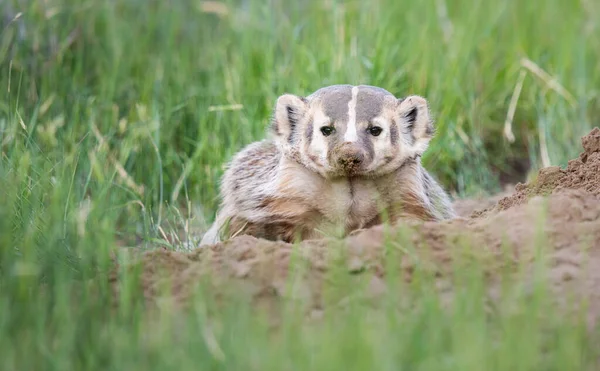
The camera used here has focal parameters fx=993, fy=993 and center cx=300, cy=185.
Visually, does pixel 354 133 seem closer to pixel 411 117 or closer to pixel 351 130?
pixel 351 130

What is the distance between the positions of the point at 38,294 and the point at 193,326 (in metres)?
0.51

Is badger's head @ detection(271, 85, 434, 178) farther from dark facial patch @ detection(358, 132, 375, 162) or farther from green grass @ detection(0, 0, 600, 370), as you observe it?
green grass @ detection(0, 0, 600, 370)

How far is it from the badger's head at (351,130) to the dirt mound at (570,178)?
0.42 meters

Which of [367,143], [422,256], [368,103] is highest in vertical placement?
[368,103]

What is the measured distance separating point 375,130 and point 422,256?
0.97 m

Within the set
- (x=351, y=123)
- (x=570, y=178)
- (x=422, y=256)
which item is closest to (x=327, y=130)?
(x=351, y=123)

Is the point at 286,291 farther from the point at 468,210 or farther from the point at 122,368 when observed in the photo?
the point at 468,210

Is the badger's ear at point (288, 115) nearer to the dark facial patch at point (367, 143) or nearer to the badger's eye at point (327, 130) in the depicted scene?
the badger's eye at point (327, 130)

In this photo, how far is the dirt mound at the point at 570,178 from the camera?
347 cm

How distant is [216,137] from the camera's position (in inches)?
186

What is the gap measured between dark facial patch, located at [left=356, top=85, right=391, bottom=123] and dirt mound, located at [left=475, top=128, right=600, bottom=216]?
22.0 inches

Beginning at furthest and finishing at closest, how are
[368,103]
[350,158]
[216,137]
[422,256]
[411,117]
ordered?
[216,137], [411,117], [368,103], [350,158], [422,256]

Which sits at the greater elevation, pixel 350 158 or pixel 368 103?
pixel 368 103

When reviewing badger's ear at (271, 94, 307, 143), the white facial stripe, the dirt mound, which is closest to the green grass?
badger's ear at (271, 94, 307, 143)
